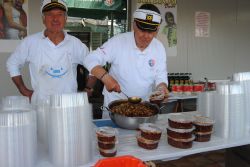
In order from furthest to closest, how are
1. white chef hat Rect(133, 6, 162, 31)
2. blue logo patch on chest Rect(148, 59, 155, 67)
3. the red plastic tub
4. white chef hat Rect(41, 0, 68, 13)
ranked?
blue logo patch on chest Rect(148, 59, 155, 67) < white chef hat Rect(41, 0, 68, 13) < white chef hat Rect(133, 6, 162, 31) < the red plastic tub

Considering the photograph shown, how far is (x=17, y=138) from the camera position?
118 cm

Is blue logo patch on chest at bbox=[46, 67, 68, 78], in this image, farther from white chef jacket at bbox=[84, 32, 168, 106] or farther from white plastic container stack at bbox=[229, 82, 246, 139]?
white plastic container stack at bbox=[229, 82, 246, 139]

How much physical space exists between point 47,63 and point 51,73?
9cm

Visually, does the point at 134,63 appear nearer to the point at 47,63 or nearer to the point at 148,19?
the point at 148,19

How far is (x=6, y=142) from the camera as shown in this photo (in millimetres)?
1171

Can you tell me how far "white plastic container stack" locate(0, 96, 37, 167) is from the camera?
1.17m

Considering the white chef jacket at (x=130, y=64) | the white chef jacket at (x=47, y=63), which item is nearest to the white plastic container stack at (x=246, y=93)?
the white chef jacket at (x=130, y=64)

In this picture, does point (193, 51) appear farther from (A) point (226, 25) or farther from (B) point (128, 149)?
(B) point (128, 149)

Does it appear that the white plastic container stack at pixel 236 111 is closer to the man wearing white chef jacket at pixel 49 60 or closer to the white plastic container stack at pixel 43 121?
the white plastic container stack at pixel 43 121

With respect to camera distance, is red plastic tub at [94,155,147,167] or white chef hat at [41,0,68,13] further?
white chef hat at [41,0,68,13]

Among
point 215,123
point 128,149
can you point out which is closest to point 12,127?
point 128,149

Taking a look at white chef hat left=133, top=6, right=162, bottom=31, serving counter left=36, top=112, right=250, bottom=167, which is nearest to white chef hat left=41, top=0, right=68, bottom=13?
white chef hat left=133, top=6, right=162, bottom=31

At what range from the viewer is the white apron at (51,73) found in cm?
240

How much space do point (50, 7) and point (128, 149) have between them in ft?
4.40
